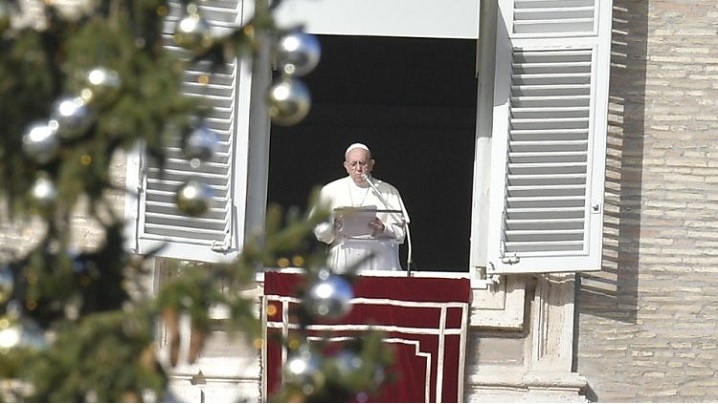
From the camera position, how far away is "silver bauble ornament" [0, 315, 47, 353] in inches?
214

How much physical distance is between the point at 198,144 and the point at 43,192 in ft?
1.40

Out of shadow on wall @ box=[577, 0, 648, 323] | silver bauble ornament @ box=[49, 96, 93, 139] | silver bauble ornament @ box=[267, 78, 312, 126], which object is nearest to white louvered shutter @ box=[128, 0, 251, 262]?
shadow on wall @ box=[577, 0, 648, 323]

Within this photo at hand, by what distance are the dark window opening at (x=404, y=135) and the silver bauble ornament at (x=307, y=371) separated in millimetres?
9986

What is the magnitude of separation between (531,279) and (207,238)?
1.40 meters

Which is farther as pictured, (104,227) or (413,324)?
(413,324)

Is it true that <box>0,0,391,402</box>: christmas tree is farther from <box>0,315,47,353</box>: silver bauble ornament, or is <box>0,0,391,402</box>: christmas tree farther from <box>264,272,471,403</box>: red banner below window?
<box>264,272,471,403</box>: red banner below window

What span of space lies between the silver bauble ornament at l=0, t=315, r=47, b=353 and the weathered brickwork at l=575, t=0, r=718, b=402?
17.6ft

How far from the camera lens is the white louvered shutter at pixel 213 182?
10.3 meters

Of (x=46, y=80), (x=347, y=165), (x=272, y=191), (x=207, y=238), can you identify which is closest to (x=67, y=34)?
(x=46, y=80)

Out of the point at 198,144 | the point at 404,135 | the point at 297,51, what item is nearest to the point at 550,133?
the point at 297,51

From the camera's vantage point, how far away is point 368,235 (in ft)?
35.6

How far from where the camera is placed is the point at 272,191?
15883mm

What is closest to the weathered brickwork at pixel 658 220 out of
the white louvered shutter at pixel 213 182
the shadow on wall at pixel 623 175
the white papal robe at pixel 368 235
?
the shadow on wall at pixel 623 175

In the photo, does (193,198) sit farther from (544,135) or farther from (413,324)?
(544,135)
